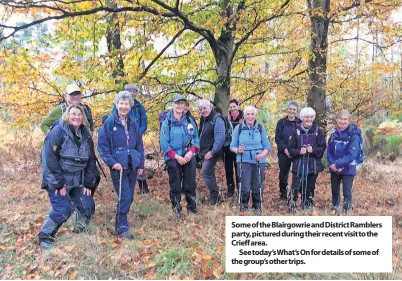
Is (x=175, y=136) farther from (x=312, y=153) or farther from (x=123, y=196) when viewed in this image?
(x=312, y=153)

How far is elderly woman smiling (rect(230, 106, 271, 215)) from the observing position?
5844 millimetres

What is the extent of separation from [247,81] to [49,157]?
18.3 feet

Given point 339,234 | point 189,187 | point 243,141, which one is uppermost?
point 243,141

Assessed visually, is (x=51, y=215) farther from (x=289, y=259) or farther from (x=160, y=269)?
(x=289, y=259)

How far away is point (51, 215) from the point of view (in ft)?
15.3

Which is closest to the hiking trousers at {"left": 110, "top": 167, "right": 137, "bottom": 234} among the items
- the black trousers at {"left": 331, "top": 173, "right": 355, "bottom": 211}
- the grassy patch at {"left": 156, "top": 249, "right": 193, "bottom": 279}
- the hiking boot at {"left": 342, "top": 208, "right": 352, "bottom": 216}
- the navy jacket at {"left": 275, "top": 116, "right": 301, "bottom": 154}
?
the grassy patch at {"left": 156, "top": 249, "right": 193, "bottom": 279}

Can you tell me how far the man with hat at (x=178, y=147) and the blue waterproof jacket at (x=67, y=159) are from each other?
45.6 inches

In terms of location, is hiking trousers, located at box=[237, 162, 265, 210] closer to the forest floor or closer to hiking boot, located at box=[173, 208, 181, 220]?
the forest floor

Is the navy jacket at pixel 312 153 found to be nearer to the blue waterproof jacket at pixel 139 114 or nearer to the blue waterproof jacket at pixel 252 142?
the blue waterproof jacket at pixel 252 142

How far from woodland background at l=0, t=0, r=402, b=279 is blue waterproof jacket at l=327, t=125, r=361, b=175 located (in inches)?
35.5

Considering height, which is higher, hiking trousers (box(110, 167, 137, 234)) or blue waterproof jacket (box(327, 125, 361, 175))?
blue waterproof jacket (box(327, 125, 361, 175))

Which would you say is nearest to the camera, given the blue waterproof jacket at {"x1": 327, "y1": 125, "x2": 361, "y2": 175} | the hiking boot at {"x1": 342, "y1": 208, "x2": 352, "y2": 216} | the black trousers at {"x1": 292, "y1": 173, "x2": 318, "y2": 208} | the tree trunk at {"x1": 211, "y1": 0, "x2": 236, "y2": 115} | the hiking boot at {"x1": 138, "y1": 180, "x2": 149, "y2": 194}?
the blue waterproof jacket at {"x1": 327, "y1": 125, "x2": 361, "y2": 175}

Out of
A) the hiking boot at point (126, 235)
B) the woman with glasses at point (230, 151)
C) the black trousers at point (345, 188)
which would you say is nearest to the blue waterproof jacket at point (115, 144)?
the hiking boot at point (126, 235)

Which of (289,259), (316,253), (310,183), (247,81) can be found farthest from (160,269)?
(247,81)
